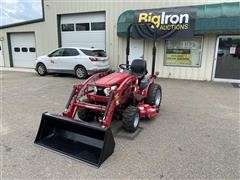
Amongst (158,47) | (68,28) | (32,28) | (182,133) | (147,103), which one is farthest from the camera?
(32,28)

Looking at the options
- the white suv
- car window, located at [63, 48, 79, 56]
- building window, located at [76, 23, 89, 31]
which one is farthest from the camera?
building window, located at [76, 23, 89, 31]

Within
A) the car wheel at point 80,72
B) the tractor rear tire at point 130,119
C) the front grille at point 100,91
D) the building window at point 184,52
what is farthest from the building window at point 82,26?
the tractor rear tire at point 130,119

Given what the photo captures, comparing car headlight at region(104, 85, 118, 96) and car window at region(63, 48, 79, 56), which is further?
car window at region(63, 48, 79, 56)

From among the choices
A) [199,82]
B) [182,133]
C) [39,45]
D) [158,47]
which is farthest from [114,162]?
[39,45]

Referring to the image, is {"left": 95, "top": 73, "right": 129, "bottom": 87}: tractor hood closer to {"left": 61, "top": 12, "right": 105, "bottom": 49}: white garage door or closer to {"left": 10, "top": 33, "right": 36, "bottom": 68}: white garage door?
{"left": 61, "top": 12, "right": 105, "bottom": 49}: white garage door

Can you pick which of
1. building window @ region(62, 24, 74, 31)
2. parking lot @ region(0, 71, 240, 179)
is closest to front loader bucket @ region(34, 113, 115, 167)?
parking lot @ region(0, 71, 240, 179)

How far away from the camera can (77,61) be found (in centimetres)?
998

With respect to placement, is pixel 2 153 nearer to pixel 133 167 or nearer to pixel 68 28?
pixel 133 167

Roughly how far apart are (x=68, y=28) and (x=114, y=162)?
1121 cm

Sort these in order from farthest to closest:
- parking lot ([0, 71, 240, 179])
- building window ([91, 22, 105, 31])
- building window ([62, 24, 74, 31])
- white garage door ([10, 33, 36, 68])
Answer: white garage door ([10, 33, 36, 68]) → building window ([62, 24, 74, 31]) → building window ([91, 22, 105, 31]) → parking lot ([0, 71, 240, 179])

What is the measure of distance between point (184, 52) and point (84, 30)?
5991 mm

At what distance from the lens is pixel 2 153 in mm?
3178

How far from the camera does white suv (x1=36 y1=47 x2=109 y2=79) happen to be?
9.71 m

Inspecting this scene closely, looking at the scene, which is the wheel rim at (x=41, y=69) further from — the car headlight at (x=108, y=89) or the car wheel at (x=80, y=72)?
the car headlight at (x=108, y=89)
